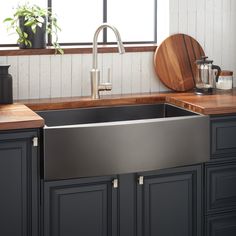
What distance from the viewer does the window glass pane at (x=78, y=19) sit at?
13.6ft

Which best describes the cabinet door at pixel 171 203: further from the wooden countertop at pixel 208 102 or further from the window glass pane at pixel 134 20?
the window glass pane at pixel 134 20

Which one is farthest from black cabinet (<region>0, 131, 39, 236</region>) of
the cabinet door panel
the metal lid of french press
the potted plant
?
the metal lid of french press

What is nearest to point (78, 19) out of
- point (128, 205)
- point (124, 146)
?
point (124, 146)

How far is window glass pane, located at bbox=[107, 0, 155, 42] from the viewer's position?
4.29 m

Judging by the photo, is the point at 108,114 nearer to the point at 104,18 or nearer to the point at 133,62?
the point at 133,62

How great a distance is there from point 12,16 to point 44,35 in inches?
9.9

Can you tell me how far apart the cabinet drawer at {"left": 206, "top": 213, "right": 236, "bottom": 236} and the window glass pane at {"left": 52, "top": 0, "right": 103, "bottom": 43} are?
1458 millimetres

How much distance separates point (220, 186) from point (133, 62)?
1011 millimetres

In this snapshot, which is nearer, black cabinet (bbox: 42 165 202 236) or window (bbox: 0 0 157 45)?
black cabinet (bbox: 42 165 202 236)

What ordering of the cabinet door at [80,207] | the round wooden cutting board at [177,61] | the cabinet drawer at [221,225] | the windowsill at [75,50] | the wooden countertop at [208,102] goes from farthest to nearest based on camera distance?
the round wooden cutting board at [177,61] → the windowsill at [75,50] → the cabinet drawer at [221,225] → the wooden countertop at [208,102] → the cabinet door at [80,207]

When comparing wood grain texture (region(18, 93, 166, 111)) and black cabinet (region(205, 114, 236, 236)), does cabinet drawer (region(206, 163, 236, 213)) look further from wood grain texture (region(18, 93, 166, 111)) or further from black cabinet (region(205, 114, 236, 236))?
wood grain texture (region(18, 93, 166, 111))

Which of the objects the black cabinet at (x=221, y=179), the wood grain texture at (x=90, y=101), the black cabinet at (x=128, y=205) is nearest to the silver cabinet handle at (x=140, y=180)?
the black cabinet at (x=128, y=205)

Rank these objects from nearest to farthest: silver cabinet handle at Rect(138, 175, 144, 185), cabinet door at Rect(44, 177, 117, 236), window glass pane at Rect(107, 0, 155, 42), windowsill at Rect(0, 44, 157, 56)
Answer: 1. cabinet door at Rect(44, 177, 117, 236)
2. silver cabinet handle at Rect(138, 175, 144, 185)
3. windowsill at Rect(0, 44, 157, 56)
4. window glass pane at Rect(107, 0, 155, 42)

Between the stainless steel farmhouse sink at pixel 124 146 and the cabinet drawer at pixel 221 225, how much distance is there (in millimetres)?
391
